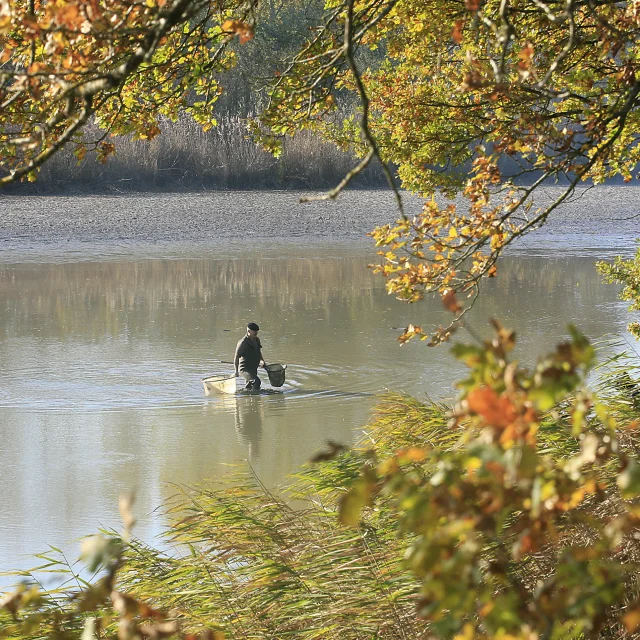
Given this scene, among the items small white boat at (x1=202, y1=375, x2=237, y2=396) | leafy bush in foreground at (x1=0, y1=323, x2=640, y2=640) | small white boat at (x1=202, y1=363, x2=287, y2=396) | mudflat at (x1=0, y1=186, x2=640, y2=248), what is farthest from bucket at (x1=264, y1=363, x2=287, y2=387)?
mudflat at (x1=0, y1=186, x2=640, y2=248)

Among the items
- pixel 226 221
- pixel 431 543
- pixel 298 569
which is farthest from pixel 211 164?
pixel 431 543

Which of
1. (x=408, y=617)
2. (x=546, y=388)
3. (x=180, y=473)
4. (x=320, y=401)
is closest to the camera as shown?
(x=546, y=388)

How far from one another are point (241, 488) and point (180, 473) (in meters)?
2.05

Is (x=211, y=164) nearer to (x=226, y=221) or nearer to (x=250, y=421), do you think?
(x=226, y=221)

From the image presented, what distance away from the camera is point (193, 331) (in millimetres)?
13336

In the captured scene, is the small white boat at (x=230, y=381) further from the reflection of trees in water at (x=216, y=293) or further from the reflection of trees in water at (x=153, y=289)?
the reflection of trees in water at (x=153, y=289)

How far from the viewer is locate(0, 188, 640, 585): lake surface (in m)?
8.22

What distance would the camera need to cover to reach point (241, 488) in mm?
6117

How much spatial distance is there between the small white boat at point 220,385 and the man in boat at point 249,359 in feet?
0.44

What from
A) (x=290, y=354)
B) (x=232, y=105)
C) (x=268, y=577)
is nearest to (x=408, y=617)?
(x=268, y=577)

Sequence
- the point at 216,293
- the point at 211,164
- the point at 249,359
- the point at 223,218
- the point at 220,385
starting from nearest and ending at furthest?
the point at 220,385
the point at 249,359
the point at 216,293
the point at 223,218
the point at 211,164

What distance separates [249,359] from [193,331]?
285 cm

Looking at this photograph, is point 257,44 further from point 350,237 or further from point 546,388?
point 546,388

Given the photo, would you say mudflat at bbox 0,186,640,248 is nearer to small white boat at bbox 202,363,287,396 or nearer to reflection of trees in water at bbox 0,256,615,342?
reflection of trees in water at bbox 0,256,615,342
